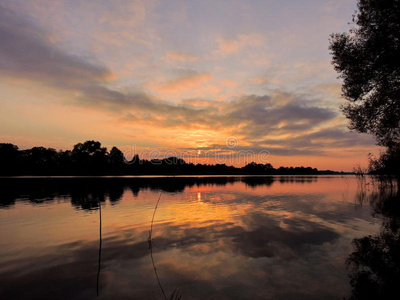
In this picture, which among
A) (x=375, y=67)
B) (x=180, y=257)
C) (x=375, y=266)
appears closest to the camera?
(x=375, y=266)

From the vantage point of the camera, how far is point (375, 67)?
21.3 meters

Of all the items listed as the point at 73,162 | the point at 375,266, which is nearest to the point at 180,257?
the point at 375,266

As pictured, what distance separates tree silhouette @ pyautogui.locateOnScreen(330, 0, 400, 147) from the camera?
20.0 meters

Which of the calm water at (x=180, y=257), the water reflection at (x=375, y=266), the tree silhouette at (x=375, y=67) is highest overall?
the tree silhouette at (x=375, y=67)

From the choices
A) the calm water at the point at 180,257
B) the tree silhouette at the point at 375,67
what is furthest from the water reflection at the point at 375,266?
the tree silhouette at the point at 375,67

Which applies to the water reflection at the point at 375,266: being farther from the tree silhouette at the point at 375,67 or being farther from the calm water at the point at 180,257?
the tree silhouette at the point at 375,67

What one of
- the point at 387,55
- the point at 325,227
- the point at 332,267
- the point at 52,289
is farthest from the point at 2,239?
the point at 387,55

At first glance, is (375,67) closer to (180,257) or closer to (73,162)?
(180,257)

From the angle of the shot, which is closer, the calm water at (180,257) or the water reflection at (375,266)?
the water reflection at (375,266)

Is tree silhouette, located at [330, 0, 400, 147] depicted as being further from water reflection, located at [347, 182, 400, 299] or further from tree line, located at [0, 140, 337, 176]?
tree line, located at [0, 140, 337, 176]

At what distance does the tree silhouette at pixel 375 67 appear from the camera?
20.0 m

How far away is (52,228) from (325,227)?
21161 mm

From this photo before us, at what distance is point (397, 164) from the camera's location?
4406cm

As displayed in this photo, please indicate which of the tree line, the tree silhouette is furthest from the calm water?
the tree line
